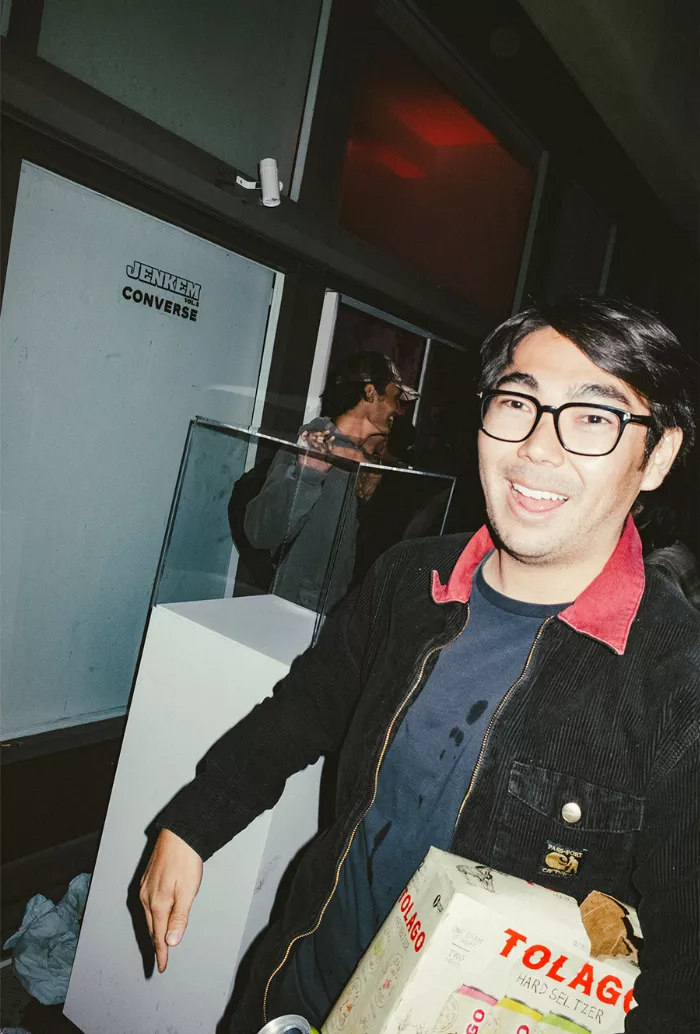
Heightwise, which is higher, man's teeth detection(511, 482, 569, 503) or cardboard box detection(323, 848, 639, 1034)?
man's teeth detection(511, 482, 569, 503)

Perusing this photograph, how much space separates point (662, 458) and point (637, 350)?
0.20m

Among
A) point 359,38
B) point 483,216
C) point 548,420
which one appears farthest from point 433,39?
point 548,420

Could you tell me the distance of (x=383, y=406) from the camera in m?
3.36

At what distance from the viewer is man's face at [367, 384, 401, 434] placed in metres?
3.35

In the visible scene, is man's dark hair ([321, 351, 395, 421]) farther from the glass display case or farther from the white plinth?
the white plinth

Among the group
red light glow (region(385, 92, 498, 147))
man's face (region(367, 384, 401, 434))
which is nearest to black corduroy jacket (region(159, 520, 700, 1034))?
man's face (region(367, 384, 401, 434))

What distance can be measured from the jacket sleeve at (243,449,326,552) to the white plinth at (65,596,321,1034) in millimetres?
244

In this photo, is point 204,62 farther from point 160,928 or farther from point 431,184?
point 160,928

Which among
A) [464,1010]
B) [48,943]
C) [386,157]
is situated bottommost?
[48,943]

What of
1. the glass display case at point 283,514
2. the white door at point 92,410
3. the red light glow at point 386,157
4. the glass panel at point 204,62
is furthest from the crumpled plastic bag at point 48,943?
the red light glow at point 386,157

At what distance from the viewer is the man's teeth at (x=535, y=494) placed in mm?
1118

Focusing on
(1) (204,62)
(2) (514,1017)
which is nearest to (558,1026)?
(2) (514,1017)

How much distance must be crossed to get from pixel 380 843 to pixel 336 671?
35cm

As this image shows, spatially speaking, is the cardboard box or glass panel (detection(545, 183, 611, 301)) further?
glass panel (detection(545, 183, 611, 301))
